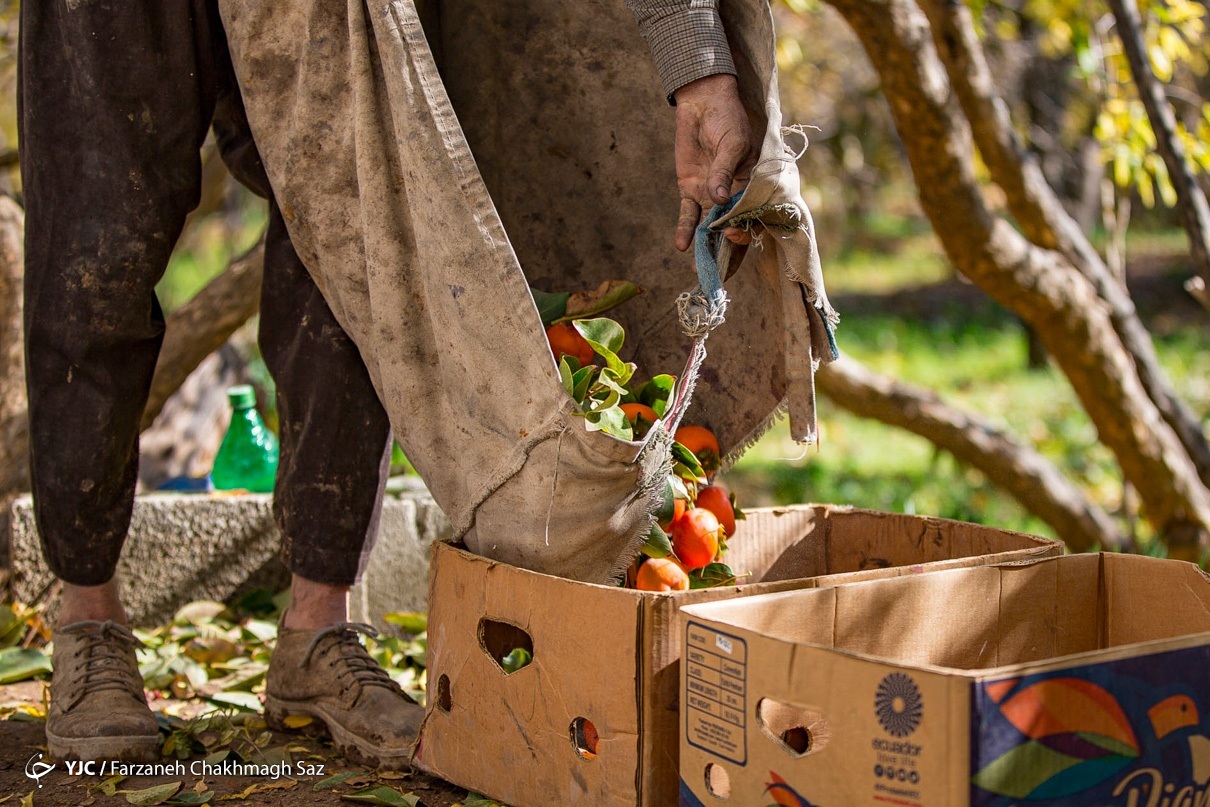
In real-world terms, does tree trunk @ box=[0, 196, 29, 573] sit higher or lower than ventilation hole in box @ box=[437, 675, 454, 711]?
higher

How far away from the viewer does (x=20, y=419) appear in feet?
10.6

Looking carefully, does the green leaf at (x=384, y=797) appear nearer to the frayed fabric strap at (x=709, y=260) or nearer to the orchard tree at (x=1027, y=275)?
the frayed fabric strap at (x=709, y=260)

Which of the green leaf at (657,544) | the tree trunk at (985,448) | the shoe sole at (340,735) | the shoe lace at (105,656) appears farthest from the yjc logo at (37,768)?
the tree trunk at (985,448)

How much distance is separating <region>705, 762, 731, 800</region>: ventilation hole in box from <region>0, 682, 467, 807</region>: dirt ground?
0.47m

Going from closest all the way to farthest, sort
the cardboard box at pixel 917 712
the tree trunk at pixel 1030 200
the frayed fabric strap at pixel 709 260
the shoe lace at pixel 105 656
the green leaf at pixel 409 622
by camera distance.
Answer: the cardboard box at pixel 917 712 → the frayed fabric strap at pixel 709 260 → the shoe lace at pixel 105 656 → the green leaf at pixel 409 622 → the tree trunk at pixel 1030 200

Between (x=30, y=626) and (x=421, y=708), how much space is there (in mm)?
1255

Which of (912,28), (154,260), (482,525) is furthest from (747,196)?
(912,28)

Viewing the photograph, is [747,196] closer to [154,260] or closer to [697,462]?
[697,462]

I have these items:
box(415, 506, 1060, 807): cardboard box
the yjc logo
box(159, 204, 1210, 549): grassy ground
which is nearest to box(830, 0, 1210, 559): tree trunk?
box(159, 204, 1210, 549): grassy ground

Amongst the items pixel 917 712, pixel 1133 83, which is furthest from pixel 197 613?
pixel 1133 83

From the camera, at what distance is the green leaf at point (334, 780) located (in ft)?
6.59

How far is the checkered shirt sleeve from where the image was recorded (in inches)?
74.4

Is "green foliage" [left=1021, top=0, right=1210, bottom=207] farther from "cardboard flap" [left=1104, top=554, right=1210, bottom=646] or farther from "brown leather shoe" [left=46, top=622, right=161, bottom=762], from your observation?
"brown leather shoe" [left=46, top=622, right=161, bottom=762]

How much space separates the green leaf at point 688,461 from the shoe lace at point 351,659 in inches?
26.7
